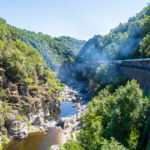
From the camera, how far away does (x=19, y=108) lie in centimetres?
2911

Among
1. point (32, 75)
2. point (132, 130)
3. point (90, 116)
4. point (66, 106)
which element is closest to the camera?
point (132, 130)

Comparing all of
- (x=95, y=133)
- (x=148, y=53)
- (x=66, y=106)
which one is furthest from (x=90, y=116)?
(x=66, y=106)

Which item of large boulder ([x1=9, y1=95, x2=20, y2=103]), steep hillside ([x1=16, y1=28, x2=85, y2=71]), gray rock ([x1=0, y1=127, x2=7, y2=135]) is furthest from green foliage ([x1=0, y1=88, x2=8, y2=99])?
steep hillside ([x1=16, y1=28, x2=85, y2=71])

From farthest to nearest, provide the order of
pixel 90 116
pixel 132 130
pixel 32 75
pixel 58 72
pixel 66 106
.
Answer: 1. pixel 58 72
2. pixel 66 106
3. pixel 32 75
4. pixel 90 116
5. pixel 132 130

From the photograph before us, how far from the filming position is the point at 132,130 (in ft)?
46.4

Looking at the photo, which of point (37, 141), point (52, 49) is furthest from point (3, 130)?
point (52, 49)

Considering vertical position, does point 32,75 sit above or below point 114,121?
above

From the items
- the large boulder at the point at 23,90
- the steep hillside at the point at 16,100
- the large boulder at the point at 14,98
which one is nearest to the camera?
the steep hillside at the point at 16,100

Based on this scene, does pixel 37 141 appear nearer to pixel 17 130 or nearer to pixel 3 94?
pixel 17 130

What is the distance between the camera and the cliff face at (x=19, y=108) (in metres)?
25.5

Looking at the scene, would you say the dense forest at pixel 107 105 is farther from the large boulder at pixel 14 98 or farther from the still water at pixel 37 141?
the still water at pixel 37 141

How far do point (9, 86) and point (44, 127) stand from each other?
1232cm

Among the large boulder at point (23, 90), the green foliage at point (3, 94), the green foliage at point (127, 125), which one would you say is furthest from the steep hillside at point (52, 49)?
the green foliage at point (127, 125)

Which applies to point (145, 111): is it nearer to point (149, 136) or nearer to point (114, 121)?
point (149, 136)
